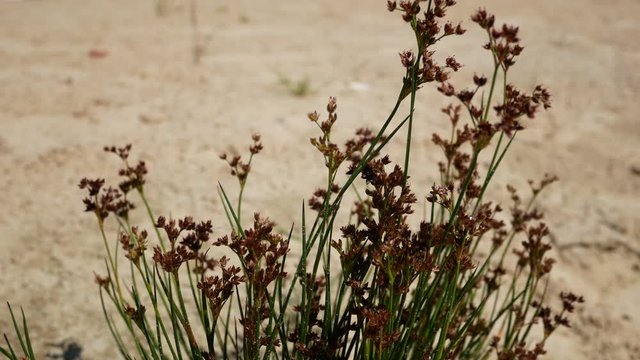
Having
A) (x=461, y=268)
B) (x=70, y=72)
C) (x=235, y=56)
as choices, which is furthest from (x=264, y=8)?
(x=461, y=268)

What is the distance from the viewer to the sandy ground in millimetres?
2729

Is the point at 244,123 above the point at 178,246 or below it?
above

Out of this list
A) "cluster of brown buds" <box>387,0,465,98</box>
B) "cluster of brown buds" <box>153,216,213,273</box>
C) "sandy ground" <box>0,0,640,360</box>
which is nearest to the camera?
"cluster of brown buds" <box>387,0,465,98</box>

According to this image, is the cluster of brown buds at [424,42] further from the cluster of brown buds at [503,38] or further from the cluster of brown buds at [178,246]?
the cluster of brown buds at [178,246]

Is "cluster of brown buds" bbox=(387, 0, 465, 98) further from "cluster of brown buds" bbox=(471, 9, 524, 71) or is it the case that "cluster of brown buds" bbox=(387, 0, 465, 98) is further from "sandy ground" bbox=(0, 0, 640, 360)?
"sandy ground" bbox=(0, 0, 640, 360)

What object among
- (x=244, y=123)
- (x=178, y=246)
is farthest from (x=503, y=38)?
(x=244, y=123)

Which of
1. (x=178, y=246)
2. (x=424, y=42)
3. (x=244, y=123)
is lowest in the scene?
(x=178, y=246)

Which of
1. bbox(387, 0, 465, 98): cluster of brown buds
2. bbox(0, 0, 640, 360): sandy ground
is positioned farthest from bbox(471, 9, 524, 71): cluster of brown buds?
bbox(0, 0, 640, 360): sandy ground

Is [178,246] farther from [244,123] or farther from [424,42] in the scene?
[244,123]

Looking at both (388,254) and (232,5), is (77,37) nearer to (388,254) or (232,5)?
(232,5)

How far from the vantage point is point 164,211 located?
10.5 feet

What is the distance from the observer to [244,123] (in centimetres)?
432

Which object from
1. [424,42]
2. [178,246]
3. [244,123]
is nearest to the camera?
[424,42]

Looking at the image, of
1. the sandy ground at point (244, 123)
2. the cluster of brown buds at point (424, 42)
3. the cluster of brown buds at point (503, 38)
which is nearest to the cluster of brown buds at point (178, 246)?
the cluster of brown buds at point (424, 42)
